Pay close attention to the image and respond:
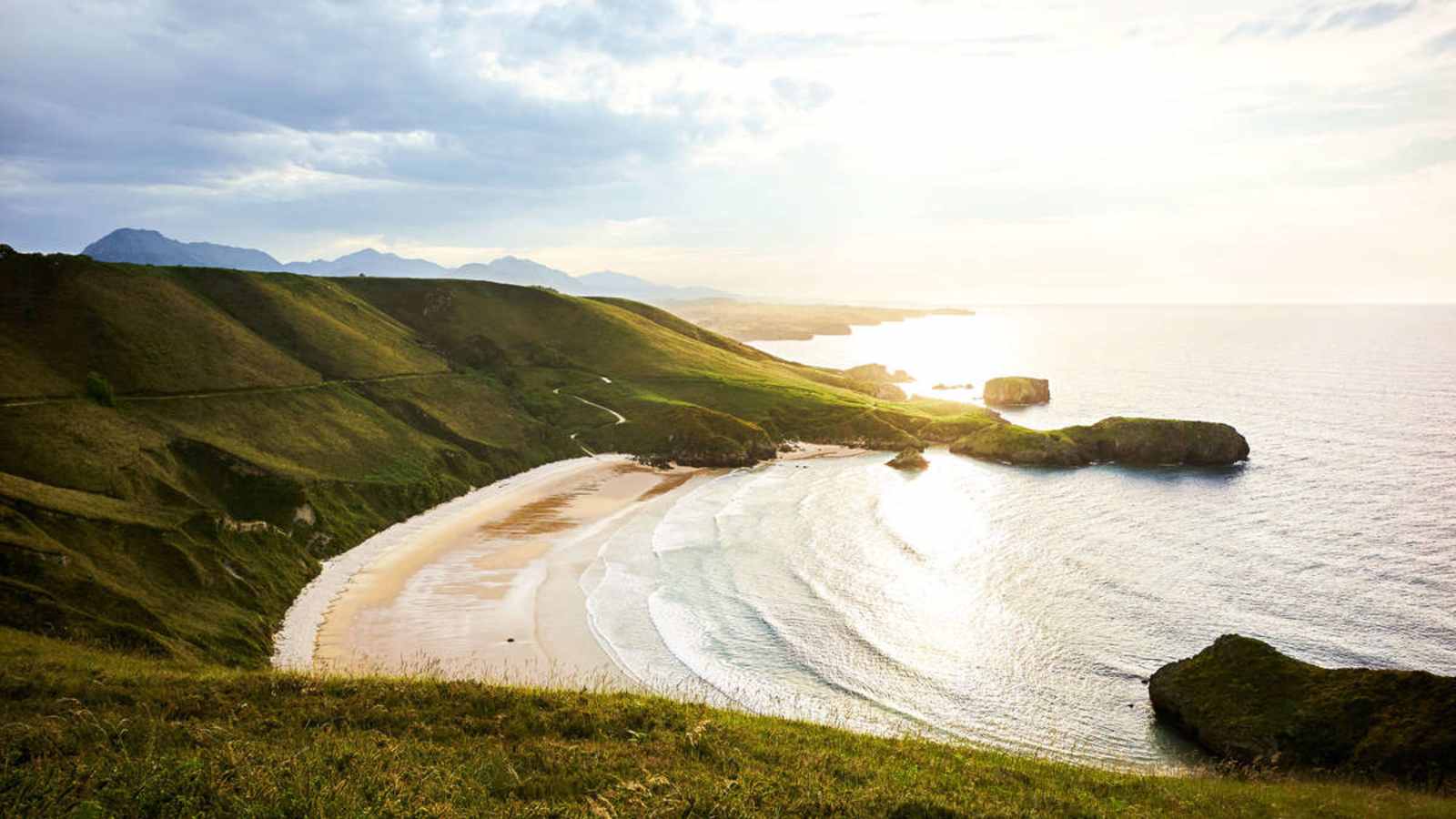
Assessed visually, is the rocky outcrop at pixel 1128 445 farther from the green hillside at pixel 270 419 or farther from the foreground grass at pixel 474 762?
the foreground grass at pixel 474 762

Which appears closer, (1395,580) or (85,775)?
(85,775)

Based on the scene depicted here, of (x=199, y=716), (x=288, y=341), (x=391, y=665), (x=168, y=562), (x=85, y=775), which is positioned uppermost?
(x=288, y=341)

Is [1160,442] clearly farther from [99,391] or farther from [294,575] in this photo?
[99,391]

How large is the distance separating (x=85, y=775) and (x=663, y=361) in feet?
468

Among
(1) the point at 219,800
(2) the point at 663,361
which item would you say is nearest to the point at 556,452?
(2) the point at 663,361

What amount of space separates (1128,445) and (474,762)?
111 metres

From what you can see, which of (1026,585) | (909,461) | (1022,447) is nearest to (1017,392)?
(1022,447)

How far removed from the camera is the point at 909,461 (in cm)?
10756

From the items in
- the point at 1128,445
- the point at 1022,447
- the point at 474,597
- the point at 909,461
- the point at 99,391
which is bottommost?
the point at 474,597

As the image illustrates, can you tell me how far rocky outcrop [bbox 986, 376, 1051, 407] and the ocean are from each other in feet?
234

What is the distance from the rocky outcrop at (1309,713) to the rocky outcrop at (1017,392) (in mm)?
146712

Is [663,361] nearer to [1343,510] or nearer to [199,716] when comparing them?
[1343,510]

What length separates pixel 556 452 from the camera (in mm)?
110312

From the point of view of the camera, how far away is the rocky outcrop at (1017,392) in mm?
176875
